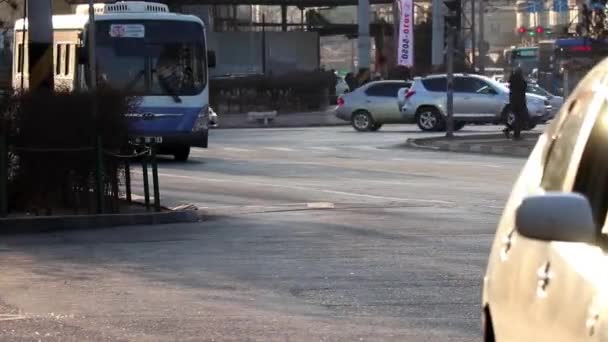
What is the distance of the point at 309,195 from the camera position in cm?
2002

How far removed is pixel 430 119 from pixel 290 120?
10810 mm

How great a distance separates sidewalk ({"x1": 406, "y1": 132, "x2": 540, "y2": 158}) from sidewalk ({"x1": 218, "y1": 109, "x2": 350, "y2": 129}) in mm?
13859

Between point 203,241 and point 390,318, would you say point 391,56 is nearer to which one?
point 203,241

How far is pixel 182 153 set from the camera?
29.4 meters

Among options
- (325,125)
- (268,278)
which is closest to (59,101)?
(268,278)

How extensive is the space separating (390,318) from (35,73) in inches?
490

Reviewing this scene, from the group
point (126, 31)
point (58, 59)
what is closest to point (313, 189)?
point (126, 31)

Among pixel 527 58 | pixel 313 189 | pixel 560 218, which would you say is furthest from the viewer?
pixel 527 58

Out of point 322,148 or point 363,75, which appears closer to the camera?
point 322,148

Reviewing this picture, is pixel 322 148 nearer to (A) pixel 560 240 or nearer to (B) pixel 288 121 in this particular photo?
(B) pixel 288 121

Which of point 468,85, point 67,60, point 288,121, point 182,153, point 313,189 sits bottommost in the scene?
point 288,121

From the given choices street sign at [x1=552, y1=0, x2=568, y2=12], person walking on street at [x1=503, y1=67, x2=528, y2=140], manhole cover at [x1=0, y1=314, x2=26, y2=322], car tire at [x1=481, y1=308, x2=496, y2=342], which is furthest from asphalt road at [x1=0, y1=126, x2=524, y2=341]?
street sign at [x1=552, y1=0, x2=568, y2=12]

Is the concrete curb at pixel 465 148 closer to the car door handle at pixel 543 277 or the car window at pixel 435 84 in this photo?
the car window at pixel 435 84

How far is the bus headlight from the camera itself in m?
28.6
